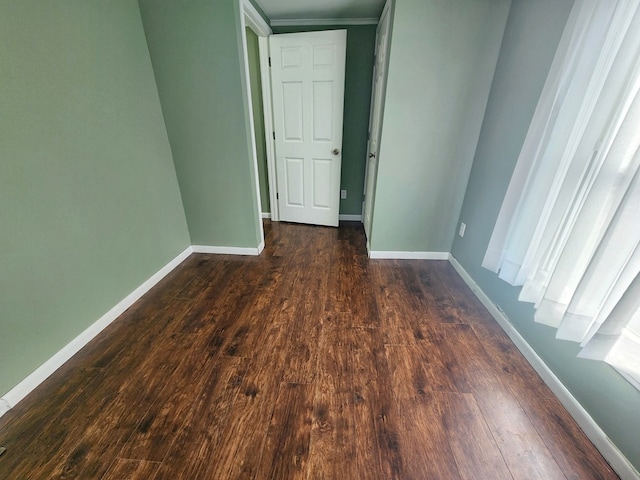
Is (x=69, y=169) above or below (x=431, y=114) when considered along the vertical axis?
below

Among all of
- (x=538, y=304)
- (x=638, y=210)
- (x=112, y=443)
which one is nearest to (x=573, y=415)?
(x=538, y=304)

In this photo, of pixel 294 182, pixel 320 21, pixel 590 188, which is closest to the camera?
pixel 590 188

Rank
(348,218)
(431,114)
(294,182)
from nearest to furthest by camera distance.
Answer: (431,114) < (294,182) < (348,218)

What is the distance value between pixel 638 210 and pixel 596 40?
0.78m

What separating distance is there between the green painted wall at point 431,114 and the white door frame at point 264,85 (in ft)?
3.80

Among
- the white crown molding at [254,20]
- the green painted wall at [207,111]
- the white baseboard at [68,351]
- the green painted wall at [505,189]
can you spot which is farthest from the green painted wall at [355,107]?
the white baseboard at [68,351]

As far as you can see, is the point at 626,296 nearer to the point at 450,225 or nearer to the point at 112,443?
the point at 450,225

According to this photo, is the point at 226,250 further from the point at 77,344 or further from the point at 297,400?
the point at 297,400

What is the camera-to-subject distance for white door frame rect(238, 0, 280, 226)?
213 cm

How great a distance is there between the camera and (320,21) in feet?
9.10

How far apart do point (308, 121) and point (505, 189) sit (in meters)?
2.10

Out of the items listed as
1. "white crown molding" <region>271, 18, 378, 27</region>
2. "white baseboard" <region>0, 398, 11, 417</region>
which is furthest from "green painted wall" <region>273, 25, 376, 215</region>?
"white baseboard" <region>0, 398, 11, 417</region>

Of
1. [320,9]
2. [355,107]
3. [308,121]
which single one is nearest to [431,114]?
[355,107]

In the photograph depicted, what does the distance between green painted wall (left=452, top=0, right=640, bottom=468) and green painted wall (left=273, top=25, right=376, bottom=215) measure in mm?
1442
